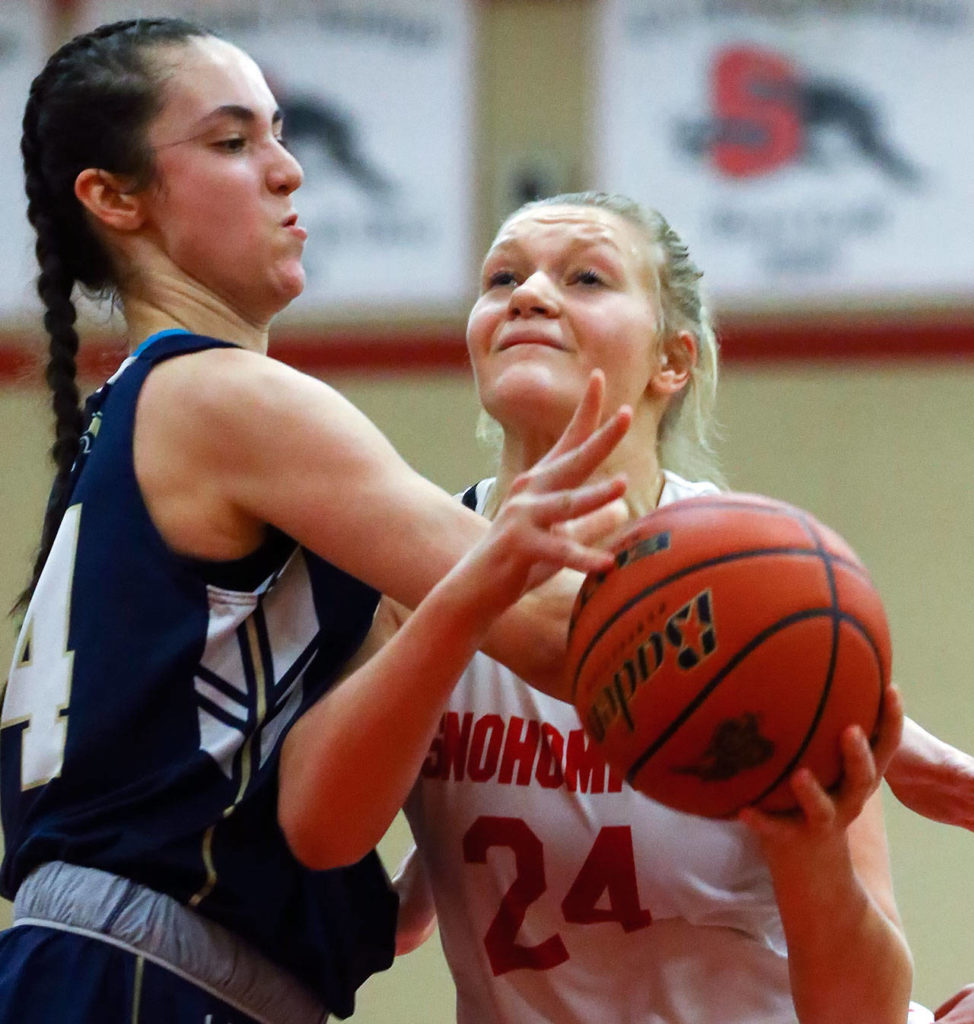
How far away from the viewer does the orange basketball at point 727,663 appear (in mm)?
1729

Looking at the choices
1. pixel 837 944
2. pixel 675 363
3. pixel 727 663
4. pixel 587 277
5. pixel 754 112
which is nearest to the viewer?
pixel 727 663

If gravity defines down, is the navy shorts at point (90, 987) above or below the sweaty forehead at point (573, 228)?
below

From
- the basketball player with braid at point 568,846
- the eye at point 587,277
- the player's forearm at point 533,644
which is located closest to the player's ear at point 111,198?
the basketball player with braid at point 568,846

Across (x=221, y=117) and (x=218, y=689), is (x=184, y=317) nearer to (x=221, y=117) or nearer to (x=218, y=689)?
(x=221, y=117)

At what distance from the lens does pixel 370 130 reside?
17.2 ft

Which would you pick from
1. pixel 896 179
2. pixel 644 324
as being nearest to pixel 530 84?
pixel 896 179

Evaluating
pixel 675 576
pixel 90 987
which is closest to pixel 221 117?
pixel 675 576

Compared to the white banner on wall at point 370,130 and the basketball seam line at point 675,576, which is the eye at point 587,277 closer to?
the basketball seam line at point 675,576

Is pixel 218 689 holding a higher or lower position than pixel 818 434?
higher

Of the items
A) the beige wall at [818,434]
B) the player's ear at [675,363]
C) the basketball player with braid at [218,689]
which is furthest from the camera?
the beige wall at [818,434]

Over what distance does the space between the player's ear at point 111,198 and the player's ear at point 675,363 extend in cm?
88

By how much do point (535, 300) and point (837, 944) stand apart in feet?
3.38

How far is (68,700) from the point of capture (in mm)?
1970

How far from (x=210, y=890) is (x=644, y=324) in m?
1.12
